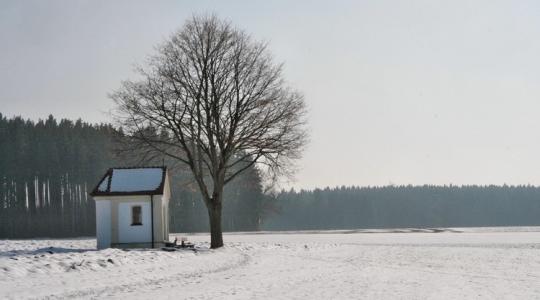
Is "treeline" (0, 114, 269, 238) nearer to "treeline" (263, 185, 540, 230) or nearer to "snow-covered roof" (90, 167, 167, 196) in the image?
"snow-covered roof" (90, 167, 167, 196)

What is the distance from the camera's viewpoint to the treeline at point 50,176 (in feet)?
294

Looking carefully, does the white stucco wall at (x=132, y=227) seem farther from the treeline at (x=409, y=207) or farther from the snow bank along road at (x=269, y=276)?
the treeline at (x=409, y=207)

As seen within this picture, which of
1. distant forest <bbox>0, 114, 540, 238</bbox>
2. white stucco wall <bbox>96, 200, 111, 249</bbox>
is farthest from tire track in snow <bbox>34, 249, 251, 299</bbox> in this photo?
distant forest <bbox>0, 114, 540, 238</bbox>

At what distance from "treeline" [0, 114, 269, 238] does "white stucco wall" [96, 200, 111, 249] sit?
49.0m

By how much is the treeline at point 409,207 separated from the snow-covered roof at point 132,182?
5244 inches

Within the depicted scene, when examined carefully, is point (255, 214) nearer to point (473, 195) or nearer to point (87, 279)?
point (87, 279)

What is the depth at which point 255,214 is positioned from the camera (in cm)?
10269

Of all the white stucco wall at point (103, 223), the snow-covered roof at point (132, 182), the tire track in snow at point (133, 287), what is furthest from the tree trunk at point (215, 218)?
the tire track in snow at point (133, 287)

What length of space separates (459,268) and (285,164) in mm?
16278

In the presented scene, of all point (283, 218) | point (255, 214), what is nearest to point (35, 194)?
point (255, 214)

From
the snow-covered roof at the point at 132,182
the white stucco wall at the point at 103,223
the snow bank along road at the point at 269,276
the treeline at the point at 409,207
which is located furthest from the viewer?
the treeline at the point at 409,207

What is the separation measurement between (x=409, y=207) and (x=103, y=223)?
15978cm

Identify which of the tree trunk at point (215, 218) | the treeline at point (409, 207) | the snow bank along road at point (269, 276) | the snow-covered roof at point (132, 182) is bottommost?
the treeline at point (409, 207)

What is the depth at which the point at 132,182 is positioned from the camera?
40.8 meters
